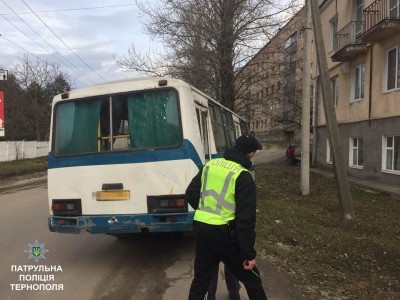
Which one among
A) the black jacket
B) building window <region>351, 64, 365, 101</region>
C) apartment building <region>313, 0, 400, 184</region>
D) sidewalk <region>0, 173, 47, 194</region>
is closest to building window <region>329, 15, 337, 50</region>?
apartment building <region>313, 0, 400, 184</region>

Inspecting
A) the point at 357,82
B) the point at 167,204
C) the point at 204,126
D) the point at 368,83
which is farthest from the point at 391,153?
the point at 167,204

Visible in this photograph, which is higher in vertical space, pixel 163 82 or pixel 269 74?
pixel 269 74

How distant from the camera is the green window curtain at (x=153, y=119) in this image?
6141 millimetres

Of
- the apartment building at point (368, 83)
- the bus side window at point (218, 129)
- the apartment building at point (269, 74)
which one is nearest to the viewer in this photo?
the bus side window at point (218, 129)

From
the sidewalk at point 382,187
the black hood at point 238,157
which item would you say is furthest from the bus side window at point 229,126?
the sidewalk at point 382,187

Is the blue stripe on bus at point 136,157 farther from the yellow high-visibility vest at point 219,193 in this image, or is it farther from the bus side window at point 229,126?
the bus side window at point 229,126

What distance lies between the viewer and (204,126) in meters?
7.27

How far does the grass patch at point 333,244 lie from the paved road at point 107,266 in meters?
0.50

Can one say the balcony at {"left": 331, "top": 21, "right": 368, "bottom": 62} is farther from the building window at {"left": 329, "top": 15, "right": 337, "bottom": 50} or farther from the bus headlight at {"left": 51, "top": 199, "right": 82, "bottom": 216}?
the bus headlight at {"left": 51, "top": 199, "right": 82, "bottom": 216}

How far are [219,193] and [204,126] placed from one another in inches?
142

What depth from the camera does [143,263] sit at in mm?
6441

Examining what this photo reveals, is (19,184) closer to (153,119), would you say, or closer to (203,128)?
(203,128)

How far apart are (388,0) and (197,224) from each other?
16693mm

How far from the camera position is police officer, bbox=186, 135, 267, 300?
11.8ft
